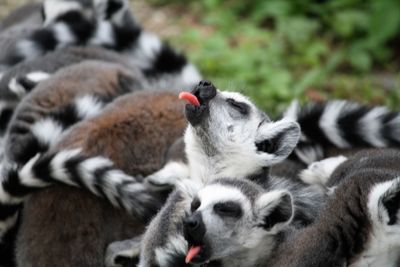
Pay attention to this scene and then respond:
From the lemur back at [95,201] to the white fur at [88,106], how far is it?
27 cm

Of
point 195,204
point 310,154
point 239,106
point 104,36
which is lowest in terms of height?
point 310,154

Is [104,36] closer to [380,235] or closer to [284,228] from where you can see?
[284,228]

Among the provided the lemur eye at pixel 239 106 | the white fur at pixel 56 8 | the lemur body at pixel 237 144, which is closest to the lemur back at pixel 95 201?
the lemur body at pixel 237 144

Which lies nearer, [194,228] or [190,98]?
[194,228]

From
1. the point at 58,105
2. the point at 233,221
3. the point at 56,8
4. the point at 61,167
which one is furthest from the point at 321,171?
the point at 56,8

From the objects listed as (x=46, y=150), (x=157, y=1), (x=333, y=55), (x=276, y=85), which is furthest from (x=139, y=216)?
(x=157, y=1)

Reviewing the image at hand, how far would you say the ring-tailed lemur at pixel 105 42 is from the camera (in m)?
6.73

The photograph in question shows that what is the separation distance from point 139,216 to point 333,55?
16.4 feet

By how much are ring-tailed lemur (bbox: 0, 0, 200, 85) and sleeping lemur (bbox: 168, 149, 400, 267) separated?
277 centimetres

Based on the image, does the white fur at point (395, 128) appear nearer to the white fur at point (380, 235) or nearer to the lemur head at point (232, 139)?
the lemur head at point (232, 139)

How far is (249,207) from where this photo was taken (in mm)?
3928

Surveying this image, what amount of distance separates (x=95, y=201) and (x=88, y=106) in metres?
0.97

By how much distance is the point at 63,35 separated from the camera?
6941 millimetres

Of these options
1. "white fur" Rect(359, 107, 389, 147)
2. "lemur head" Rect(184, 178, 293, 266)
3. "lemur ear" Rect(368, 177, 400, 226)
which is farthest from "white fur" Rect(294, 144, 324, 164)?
"lemur ear" Rect(368, 177, 400, 226)
